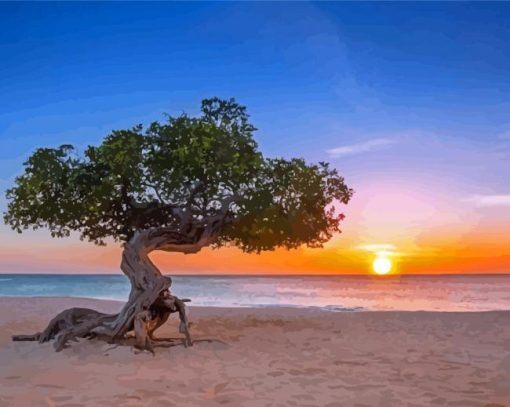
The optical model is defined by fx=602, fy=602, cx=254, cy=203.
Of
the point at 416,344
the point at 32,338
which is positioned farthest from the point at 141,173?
the point at 416,344

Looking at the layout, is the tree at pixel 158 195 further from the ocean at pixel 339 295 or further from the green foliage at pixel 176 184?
the ocean at pixel 339 295

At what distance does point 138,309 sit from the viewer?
15.6 m

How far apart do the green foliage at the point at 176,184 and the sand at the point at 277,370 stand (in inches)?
143

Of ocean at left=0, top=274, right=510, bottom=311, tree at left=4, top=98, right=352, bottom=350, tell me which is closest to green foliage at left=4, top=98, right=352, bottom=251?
tree at left=4, top=98, right=352, bottom=350

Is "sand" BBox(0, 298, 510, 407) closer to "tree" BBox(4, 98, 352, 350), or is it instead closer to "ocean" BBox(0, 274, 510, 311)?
"tree" BBox(4, 98, 352, 350)

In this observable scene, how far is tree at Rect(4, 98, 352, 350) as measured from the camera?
51.5 feet

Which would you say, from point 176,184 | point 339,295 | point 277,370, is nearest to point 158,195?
point 176,184

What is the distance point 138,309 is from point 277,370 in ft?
15.0

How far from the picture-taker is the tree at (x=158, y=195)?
15688mm

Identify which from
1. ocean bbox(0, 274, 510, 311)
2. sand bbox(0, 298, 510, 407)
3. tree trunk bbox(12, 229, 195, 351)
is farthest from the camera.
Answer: ocean bbox(0, 274, 510, 311)

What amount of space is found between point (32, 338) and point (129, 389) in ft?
25.7

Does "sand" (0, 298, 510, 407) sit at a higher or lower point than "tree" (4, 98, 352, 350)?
A: lower

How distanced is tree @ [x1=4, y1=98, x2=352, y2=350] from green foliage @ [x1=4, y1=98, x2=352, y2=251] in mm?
29

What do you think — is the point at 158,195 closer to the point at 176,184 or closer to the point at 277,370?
the point at 176,184
